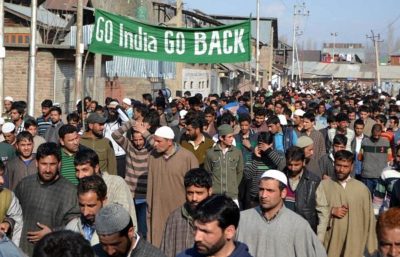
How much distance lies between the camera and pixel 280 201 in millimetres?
5664

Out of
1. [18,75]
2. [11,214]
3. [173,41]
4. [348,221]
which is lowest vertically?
[348,221]

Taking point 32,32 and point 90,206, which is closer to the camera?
point 90,206

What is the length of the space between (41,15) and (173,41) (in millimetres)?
13200

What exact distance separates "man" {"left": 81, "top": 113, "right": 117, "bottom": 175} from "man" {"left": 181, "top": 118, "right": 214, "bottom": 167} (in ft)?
3.49

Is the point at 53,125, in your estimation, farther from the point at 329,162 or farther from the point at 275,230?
the point at 275,230

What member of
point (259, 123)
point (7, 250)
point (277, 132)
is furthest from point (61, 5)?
point (7, 250)

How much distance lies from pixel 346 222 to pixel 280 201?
1720mm

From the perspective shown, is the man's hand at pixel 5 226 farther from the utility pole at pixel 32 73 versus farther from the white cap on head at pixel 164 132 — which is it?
the utility pole at pixel 32 73

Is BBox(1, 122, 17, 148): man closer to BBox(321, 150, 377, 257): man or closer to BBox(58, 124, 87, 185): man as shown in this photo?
BBox(58, 124, 87, 185): man

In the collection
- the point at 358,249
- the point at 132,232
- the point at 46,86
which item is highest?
the point at 46,86

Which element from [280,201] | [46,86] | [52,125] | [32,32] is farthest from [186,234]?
[46,86]

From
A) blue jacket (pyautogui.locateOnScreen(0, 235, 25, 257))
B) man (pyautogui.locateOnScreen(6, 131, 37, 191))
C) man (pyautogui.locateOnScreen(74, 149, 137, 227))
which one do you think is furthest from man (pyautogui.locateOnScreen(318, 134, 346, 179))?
blue jacket (pyautogui.locateOnScreen(0, 235, 25, 257))

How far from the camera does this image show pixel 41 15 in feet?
85.1

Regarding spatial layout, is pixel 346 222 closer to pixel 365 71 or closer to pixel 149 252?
pixel 149 252
